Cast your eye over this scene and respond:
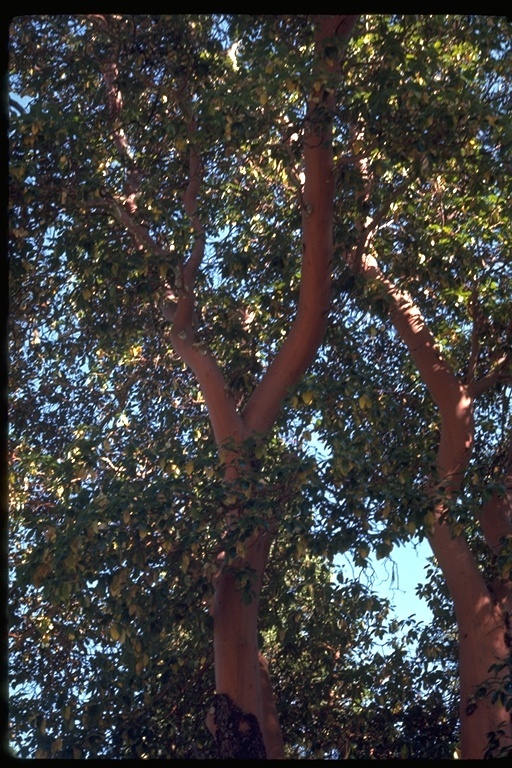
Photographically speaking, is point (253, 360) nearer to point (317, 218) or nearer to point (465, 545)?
point (317, 218)

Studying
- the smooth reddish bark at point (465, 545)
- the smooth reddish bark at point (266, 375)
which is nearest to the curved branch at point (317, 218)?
the smooth reddish bark at point (266, 375)

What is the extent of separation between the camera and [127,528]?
641 centimetres

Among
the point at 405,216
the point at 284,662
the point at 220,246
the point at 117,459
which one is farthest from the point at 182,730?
the point at 405,216

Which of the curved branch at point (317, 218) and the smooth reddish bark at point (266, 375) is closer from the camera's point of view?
the smooth reddish bark at point (266, 375)

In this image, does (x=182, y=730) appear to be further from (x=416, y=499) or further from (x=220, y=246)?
(x=220, y=246)

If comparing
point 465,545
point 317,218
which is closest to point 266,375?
point 317,218

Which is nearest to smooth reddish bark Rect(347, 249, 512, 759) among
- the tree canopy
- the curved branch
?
the tree canopy

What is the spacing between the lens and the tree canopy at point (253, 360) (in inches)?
261

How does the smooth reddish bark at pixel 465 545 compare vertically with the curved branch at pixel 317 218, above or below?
below

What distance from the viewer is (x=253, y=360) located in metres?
8.10

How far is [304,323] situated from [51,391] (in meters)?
3.12

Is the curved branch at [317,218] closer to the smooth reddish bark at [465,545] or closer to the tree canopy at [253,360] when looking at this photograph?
the tree canopy at [253,360]

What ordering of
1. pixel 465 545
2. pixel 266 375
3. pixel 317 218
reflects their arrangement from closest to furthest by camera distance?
pixel 317 218 < pixel 266 375 < pixel 465 545

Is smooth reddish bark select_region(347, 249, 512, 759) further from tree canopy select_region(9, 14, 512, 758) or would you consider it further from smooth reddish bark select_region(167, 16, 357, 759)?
smooth reddish bark select_region(167, 16, 357, 759)
